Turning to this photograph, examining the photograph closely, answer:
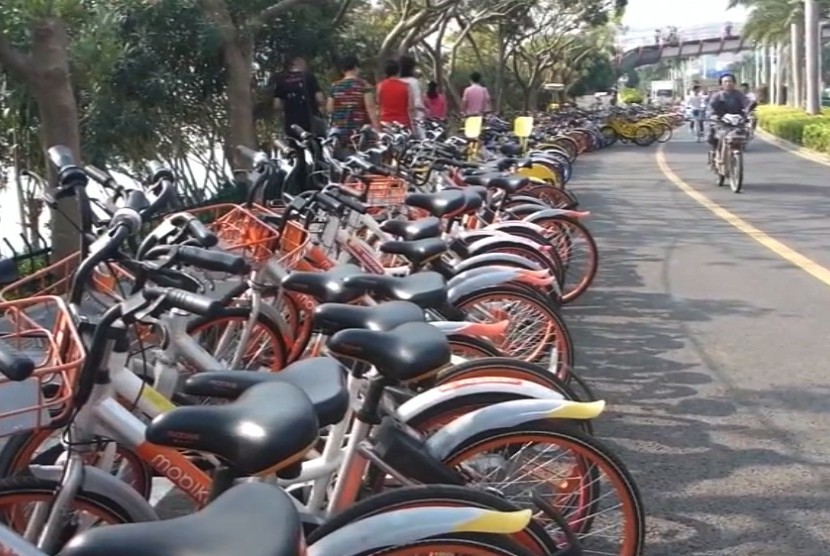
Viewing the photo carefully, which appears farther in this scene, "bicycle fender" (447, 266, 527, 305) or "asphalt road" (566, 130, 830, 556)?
"bicycle fender" (447, 266, 527, 305)

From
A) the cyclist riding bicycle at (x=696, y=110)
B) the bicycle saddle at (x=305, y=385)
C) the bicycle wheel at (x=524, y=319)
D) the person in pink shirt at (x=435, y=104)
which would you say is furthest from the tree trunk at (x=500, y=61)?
the bicycle saddle at (x=305, y=385)

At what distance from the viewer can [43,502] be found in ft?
8.82

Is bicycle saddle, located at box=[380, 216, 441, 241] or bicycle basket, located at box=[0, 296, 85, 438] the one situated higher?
bicycle basket, located at box=[0, 296, 85, 438]

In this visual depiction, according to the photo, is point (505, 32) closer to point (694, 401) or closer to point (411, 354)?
point (694, 401)

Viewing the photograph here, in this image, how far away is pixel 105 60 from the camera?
369 inches

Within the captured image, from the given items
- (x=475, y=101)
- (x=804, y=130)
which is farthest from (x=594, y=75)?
(x=475, y=101)

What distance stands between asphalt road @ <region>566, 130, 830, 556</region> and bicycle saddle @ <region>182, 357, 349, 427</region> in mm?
1564

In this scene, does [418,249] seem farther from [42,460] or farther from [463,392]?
[42,460]

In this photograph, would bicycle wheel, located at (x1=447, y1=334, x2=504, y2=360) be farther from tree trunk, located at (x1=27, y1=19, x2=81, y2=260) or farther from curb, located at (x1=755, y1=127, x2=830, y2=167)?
curb, located at (x1=755, y1=127, x2=830, y2=167)

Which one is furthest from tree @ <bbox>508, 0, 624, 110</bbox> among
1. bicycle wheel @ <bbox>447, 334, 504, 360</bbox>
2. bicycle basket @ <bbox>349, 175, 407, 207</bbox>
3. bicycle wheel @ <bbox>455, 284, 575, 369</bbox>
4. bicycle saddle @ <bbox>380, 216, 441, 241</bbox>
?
bicycle wheel @ <bbox>447, 334, 504, 360</bbox>

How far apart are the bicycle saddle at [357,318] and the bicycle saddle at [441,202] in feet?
8.62

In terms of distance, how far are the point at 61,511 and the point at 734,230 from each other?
9.39 m

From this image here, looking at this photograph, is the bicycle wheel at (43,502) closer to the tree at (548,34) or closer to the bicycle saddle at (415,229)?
the bicycle saddle at (415,229)

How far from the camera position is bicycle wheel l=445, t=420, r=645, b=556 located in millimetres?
3004
